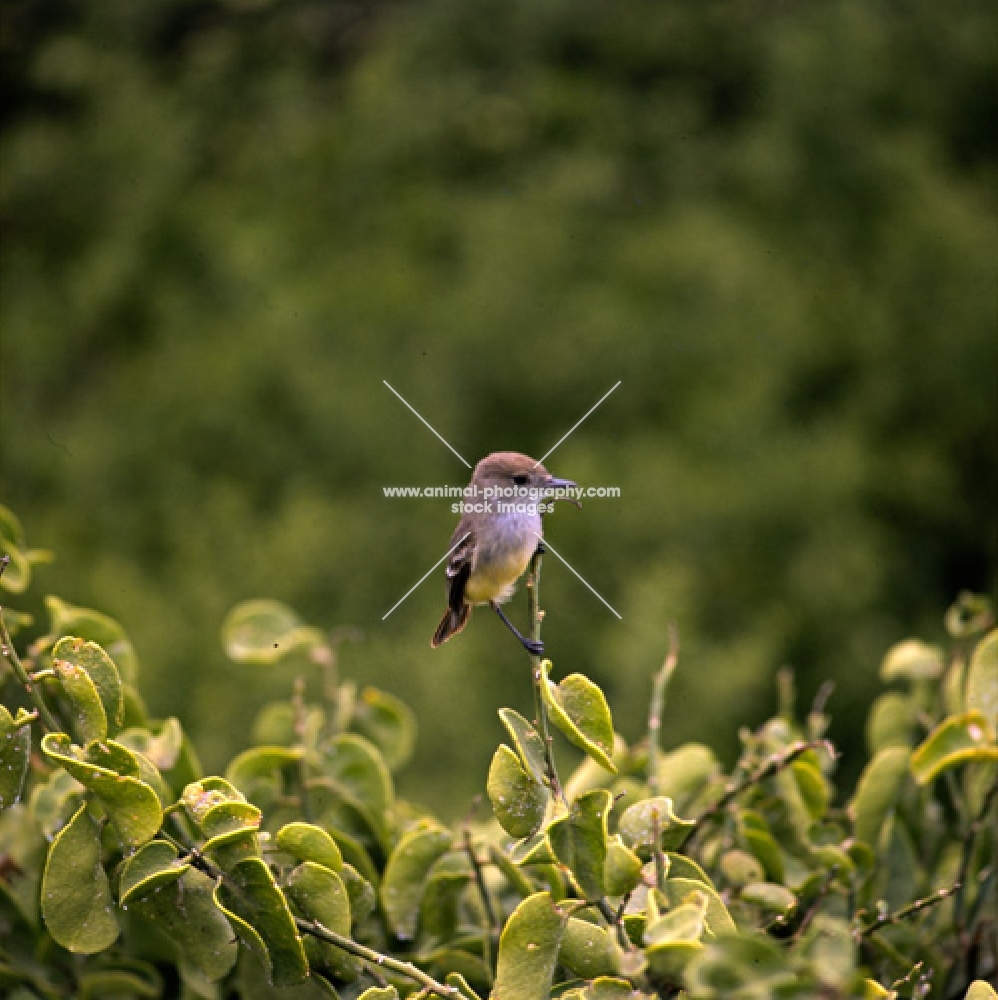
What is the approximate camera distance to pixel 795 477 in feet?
14.7

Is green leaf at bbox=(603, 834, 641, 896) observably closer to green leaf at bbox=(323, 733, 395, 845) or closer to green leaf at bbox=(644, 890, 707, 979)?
green leaf at bbox=(644, 890, 707, 979)

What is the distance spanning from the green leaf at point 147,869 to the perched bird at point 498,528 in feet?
1.51

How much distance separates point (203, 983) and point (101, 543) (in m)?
3.29

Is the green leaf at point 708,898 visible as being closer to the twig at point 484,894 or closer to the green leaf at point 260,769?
the twig at point 484,894

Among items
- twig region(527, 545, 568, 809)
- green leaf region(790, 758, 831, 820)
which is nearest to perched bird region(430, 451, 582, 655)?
twig region(527, 545, 568, 809)

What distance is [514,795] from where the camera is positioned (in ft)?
3.92

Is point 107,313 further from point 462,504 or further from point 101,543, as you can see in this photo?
point 462,504

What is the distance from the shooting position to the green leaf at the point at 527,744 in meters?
1.18

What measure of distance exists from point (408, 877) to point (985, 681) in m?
0.78

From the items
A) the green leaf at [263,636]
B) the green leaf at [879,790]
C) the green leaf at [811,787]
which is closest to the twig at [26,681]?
the green leaf at [263,636]

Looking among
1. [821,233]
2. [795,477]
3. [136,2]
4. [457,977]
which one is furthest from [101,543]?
[457,977]

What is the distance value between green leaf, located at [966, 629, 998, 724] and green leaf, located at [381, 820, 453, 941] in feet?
2.32

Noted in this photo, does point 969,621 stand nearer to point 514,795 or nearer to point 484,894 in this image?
point 484,894

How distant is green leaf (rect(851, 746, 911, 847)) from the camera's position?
1692 millimetres
